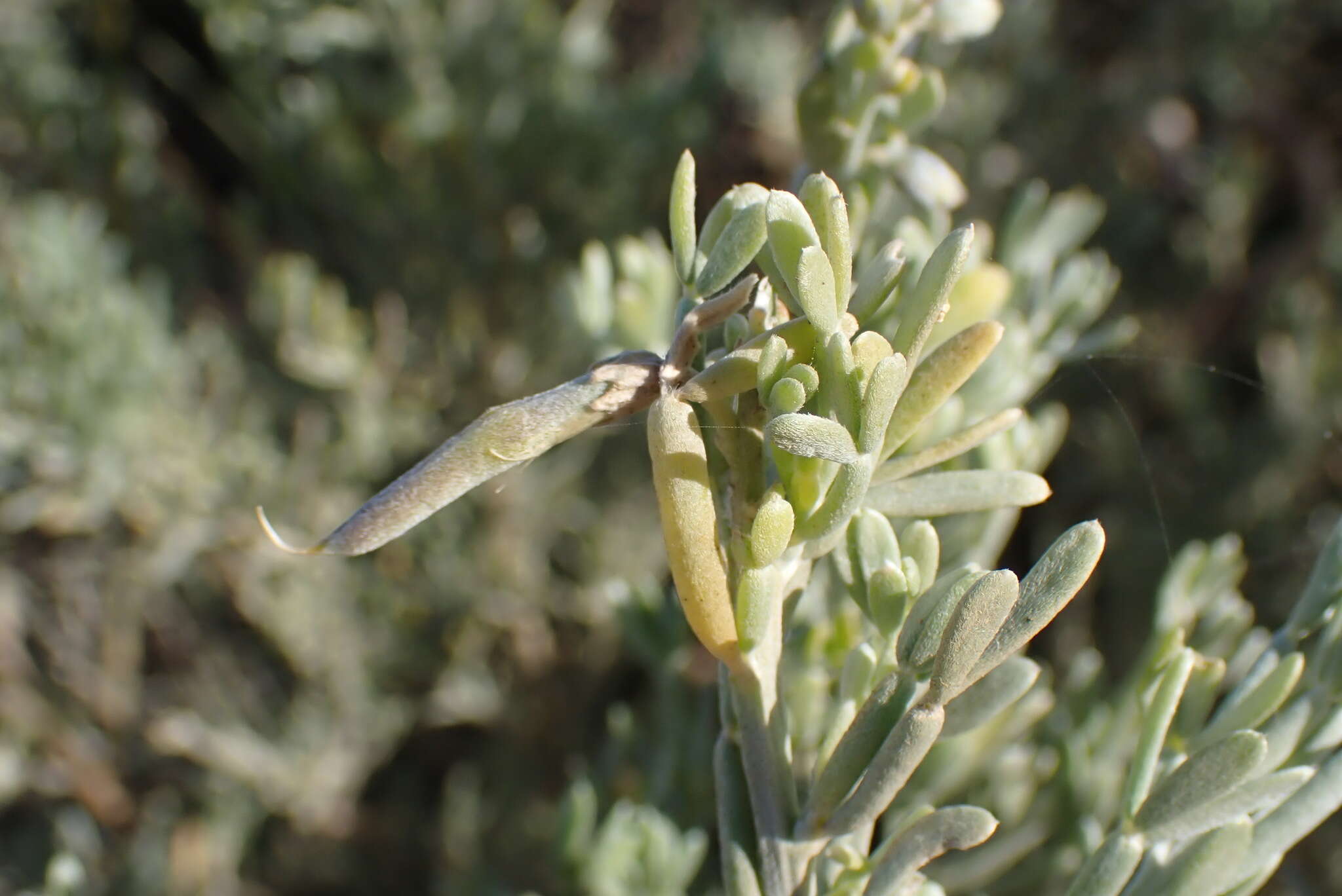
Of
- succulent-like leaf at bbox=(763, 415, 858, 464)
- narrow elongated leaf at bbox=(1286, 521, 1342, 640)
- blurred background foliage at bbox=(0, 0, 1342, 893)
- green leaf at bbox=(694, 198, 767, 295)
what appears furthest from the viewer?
blurred background foliage at bbox=(0, 0, 1342, 893)

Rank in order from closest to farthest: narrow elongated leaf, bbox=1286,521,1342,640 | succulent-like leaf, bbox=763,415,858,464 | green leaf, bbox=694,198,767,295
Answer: succulent-like leaf, bbox=763,415,858,464, green leaf, bbox=694,198,767,295, narrow elongated leaf, bbox=1286,521,1342,640

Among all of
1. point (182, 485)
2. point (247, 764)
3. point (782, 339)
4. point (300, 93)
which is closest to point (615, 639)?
point (247, 764)

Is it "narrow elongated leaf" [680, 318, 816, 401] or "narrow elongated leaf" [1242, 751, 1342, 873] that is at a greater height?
"narrow elongated leaf" [680, 318, 816, 401]

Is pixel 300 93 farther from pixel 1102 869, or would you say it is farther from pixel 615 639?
pixel 1102 869

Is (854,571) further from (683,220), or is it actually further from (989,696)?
(683,220)

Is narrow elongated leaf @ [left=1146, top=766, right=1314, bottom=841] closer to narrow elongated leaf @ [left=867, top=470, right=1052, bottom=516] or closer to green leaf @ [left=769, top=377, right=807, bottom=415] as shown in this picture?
narrow elongated leaf @ [left=867, top=470, right=1052, bottom=516]

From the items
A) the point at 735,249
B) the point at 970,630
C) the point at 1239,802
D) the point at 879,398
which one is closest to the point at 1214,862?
the point at 1239,802

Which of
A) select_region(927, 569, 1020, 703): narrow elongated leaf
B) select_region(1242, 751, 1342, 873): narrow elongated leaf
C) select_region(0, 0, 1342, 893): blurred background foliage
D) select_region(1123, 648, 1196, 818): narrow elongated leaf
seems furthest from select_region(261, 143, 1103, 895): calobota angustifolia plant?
select_region(0, 0, 1342, 893): blurred background foliage
